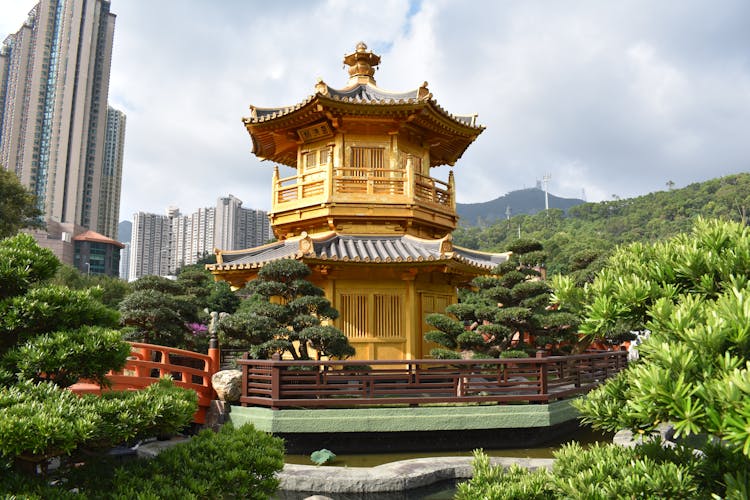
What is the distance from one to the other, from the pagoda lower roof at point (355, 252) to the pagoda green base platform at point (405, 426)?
3.35 m

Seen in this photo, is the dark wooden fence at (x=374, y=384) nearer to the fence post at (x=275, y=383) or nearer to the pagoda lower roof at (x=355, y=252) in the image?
the fence post at (x=275, y=383)

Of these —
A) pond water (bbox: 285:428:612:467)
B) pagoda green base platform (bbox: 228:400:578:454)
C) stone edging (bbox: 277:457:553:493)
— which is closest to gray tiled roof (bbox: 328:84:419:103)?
pagoda green base platform (bbox: 228:400:578:454)

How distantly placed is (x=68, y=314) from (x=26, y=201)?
3184 cm

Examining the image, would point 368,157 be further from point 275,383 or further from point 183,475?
point 183,475

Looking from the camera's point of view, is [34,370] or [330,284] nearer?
[34,370]

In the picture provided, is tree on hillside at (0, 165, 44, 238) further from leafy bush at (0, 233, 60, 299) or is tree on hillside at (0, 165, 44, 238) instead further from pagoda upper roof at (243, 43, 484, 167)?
leafy bush at (0, 233, 60, 299)

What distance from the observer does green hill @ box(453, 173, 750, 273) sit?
3024 inches

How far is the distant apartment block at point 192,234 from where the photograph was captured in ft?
302

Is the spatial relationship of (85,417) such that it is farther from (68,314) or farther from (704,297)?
(704,297)

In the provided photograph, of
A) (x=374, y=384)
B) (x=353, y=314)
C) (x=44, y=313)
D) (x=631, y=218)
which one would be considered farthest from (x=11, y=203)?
(x=631, y=218)

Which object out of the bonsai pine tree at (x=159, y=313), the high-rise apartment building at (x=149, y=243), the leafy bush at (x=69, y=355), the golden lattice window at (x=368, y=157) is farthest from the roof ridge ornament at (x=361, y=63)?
the high-rise apartment building at (x=149, y=243)

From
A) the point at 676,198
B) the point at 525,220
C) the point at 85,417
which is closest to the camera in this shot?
the point at 85,417

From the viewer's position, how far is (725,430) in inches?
85.7

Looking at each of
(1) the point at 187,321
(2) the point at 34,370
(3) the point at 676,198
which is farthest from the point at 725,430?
(3) the point at 676,198
